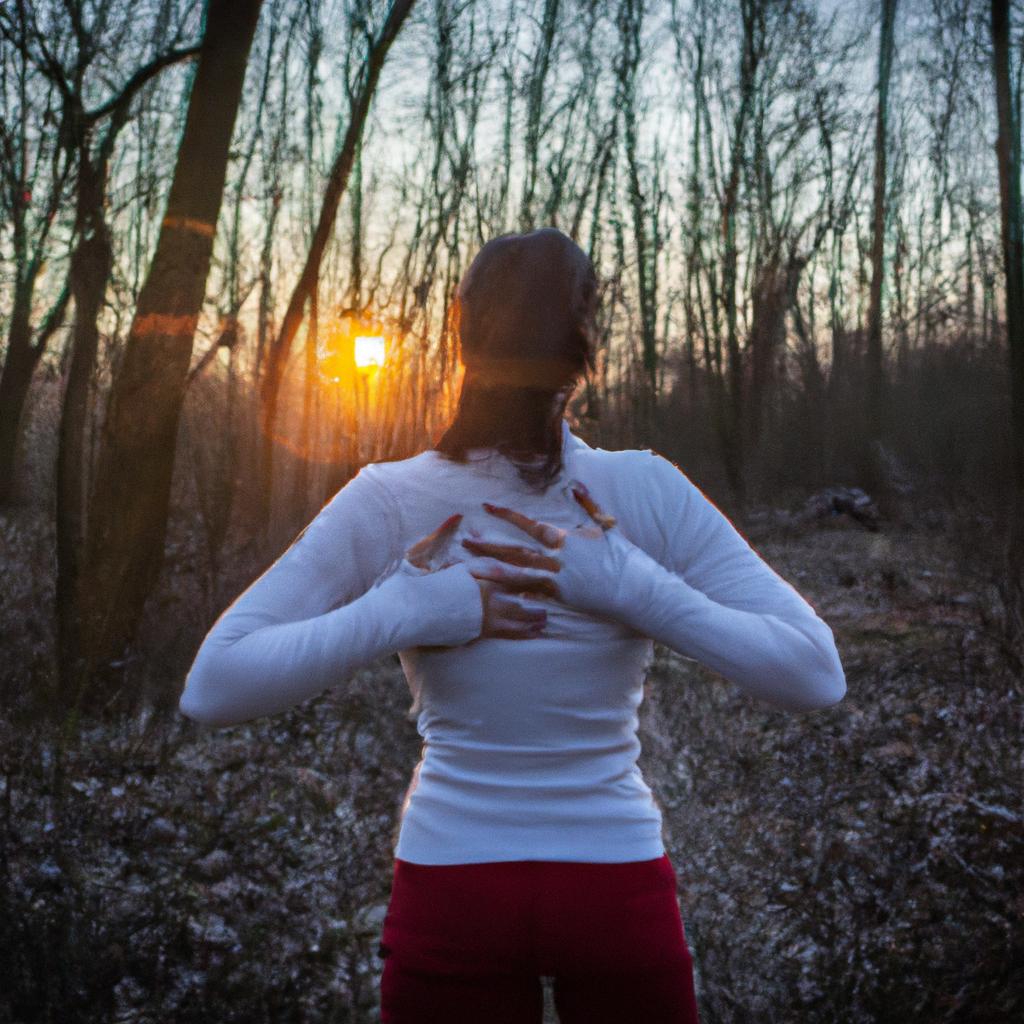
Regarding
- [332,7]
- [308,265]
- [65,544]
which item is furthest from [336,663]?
[332,7]

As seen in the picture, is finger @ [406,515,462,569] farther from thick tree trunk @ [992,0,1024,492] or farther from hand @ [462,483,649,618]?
thick tree trunk @ [992,0,1024,492]

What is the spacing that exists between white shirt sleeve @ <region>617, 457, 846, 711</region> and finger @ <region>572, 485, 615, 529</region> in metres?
0.09

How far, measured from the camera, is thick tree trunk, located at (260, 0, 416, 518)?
A: 28.0 ft

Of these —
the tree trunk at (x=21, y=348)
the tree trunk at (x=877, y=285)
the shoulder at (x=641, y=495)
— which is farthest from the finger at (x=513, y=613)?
the tree trunk at (x=877, y=285)

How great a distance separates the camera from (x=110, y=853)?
13.3ft

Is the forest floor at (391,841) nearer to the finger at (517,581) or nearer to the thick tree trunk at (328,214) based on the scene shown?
the finger at (517,581)

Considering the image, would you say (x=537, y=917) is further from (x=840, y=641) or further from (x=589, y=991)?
(x=840, y=641)

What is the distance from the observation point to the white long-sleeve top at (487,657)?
3.61 feet

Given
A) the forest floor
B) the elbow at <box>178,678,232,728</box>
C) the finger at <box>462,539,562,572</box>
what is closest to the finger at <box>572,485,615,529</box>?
the finger at <box>462,539,562,572</box>

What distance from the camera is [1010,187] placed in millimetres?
8125

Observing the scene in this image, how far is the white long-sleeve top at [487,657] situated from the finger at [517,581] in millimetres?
28

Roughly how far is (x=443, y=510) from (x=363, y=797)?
4215mm

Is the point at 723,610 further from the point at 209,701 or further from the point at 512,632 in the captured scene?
the point at 209,701

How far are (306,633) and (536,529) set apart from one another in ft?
1.12
